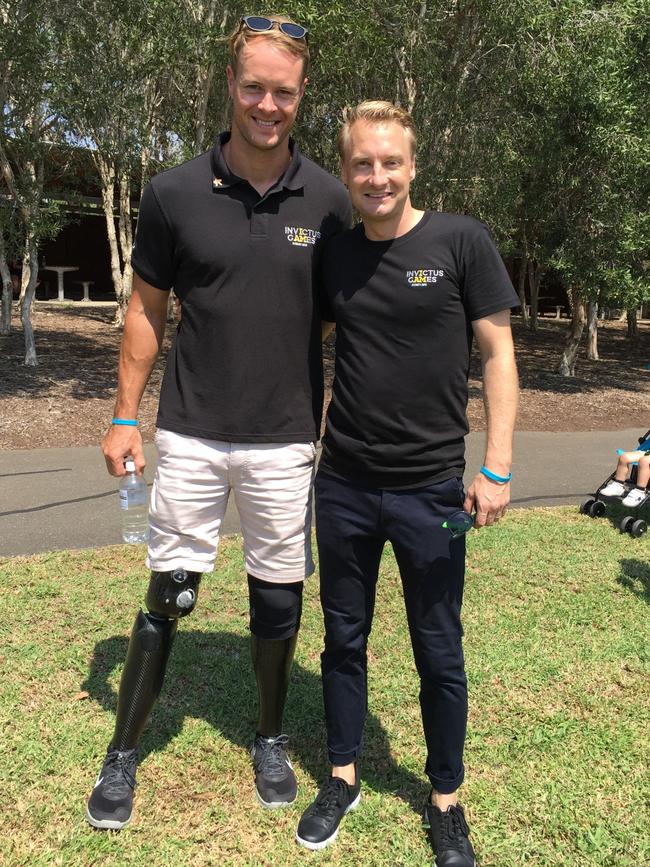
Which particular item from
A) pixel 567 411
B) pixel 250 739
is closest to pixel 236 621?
pixel 250 739

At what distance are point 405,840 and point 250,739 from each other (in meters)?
0.79

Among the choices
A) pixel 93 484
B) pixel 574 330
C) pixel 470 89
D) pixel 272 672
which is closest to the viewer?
pixel 272 672

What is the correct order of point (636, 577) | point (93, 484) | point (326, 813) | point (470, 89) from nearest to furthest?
point (326, 813)
point (636, 577)
point (93, 484)
point (470, 89)

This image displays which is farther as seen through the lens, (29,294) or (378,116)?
(29,294)

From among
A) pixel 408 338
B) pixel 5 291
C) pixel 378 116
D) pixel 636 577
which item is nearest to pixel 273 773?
pixel 408 338

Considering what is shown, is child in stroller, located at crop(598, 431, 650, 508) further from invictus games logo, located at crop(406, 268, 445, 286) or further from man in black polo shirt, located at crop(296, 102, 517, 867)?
invictus games logo, located at crop(406, 268, 445, 286)

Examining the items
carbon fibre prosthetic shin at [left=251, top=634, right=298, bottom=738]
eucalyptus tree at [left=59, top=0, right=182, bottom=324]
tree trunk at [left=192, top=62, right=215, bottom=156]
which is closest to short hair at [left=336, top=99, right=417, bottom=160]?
carbon fibre prosthetic shin at [left=251, top=634, right=298, bottom=738]

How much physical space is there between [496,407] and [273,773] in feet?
5.03

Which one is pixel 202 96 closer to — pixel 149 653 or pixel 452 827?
pixel 149 653

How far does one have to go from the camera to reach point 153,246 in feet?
8.10

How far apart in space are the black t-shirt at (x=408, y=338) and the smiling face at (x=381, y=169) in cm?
9

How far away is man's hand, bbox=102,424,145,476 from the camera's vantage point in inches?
105

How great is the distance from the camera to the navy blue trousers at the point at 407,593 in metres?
2.33

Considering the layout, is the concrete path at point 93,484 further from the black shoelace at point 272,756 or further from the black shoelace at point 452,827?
the black shoelace at point 452,827
